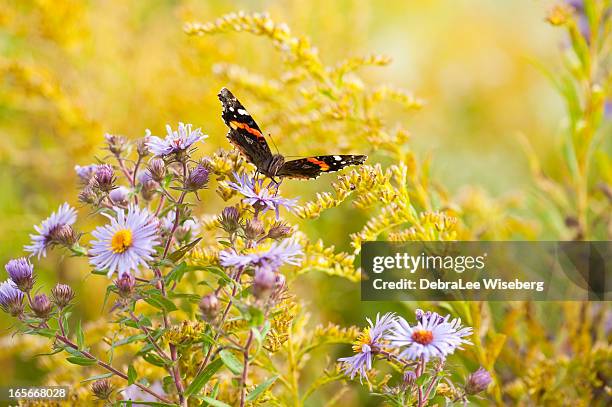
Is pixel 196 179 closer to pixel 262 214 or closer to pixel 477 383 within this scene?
pixel 262 214

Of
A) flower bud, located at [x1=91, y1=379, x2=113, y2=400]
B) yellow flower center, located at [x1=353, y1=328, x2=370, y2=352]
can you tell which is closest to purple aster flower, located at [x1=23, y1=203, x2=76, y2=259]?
flower bud, located at [x1=91, y1=379, x2=113, y2=400]

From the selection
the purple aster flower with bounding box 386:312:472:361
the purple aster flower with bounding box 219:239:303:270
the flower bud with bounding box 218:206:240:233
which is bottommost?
the purple aster flower with bounding box 386:312:472:361

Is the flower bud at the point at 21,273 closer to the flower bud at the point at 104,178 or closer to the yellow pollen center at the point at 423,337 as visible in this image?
the flower bud at the point at 104,178

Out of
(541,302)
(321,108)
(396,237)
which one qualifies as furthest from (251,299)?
(541,302)

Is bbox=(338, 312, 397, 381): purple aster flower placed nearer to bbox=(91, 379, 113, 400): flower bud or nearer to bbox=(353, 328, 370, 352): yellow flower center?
bbox=(353, 328, 370, 352): yellow flower center

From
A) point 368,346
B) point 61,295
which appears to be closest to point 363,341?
point 368,346

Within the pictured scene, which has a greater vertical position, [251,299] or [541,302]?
[541,302]

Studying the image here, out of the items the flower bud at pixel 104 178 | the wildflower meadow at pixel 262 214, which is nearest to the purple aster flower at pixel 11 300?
the wildflower meadow at pixel 262 214

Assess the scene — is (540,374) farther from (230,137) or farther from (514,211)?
(514,211)
